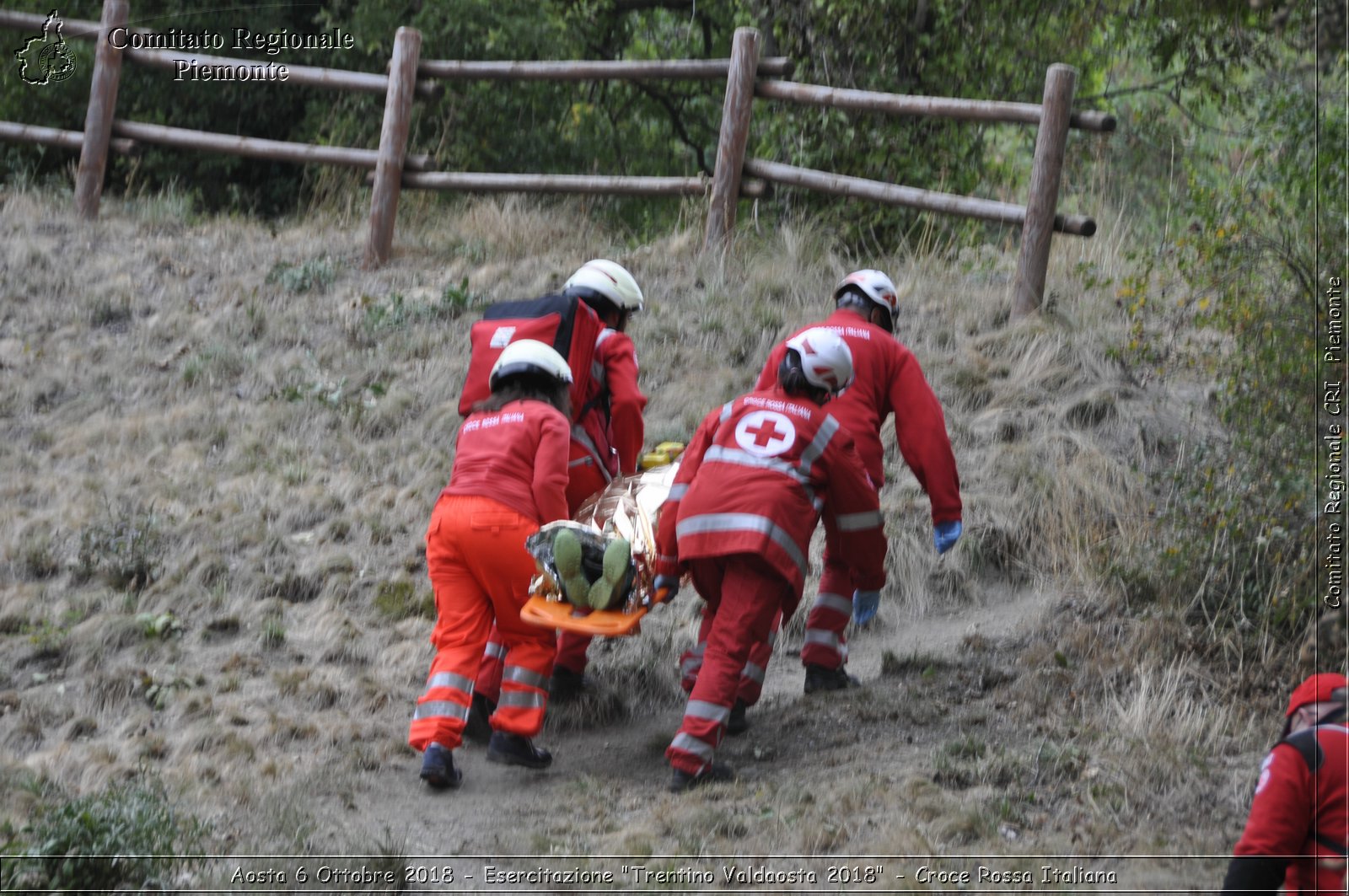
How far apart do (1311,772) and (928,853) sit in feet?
4.62

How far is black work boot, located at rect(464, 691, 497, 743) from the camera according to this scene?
20.2ft

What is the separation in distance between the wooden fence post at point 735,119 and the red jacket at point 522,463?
4.46 metres

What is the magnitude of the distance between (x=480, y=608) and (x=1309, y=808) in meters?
3.20

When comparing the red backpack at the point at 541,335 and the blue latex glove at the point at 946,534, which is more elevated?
the red backpack at the point at 541,335

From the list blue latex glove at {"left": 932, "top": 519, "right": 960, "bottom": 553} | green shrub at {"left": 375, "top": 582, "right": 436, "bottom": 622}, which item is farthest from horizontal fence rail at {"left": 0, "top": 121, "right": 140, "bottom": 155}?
blue latex glove at {"left": 932, "top": 519, "right": 960, "bottom": 553}

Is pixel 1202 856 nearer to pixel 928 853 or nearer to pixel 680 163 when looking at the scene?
pixel 928 853

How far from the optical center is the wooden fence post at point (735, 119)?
9.88 metres

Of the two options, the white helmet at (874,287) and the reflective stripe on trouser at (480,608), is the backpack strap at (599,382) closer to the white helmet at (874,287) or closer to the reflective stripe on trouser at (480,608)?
the reflective stripe on trouser at (480,608)

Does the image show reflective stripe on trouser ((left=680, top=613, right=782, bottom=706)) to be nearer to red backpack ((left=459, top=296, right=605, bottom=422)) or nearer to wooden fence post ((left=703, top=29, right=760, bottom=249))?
red backpack ((left=459, top=296, right=605, bottom=422))

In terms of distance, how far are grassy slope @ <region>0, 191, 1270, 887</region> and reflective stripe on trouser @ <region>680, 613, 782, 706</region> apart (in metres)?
0.24

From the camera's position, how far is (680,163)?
1404 cm

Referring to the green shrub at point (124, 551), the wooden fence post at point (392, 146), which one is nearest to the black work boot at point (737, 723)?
the green shrub at point (124, 551)

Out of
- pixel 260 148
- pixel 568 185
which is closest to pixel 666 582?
pixel 568 185

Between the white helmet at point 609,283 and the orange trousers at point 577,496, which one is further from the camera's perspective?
the white helmet at point 609,283
